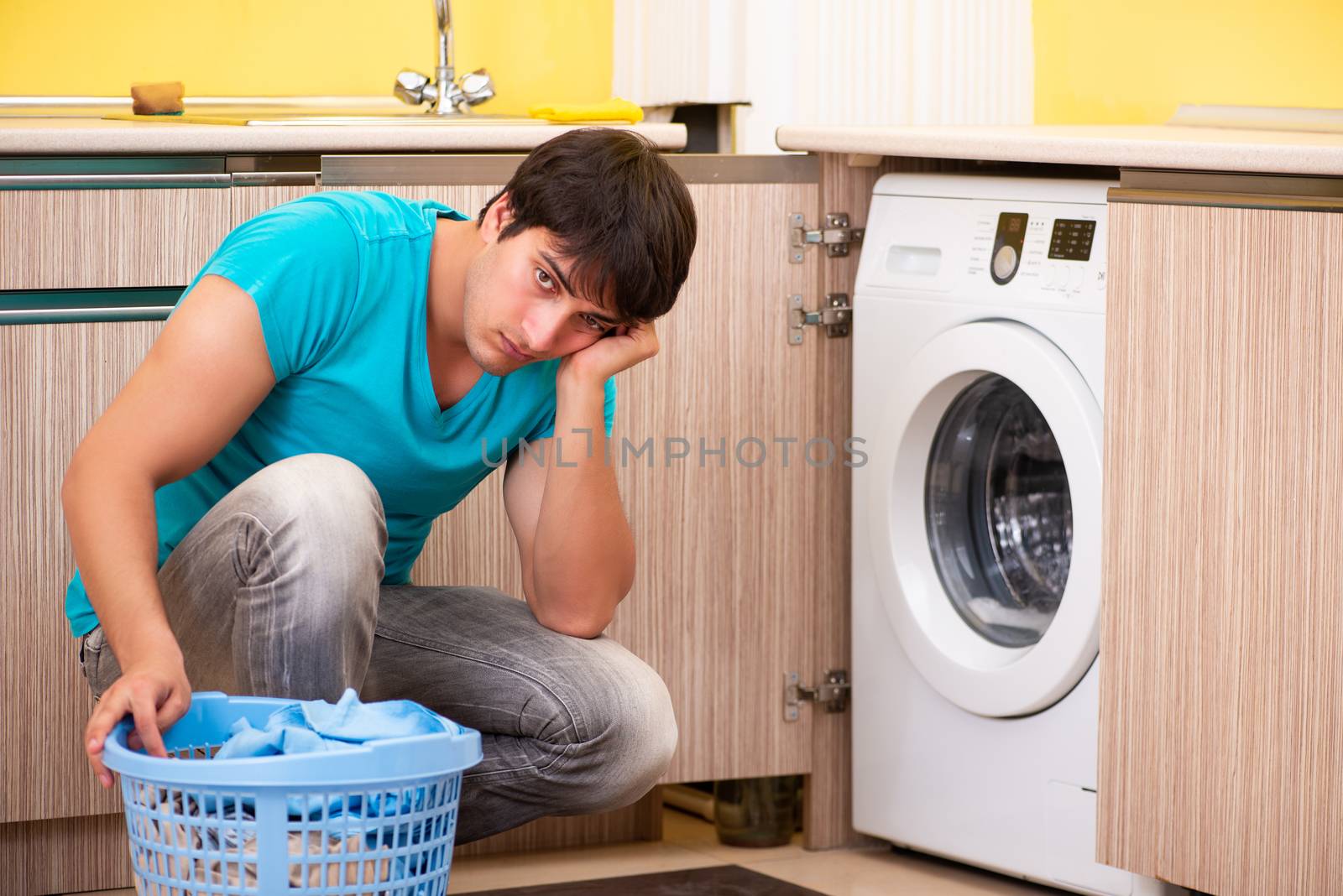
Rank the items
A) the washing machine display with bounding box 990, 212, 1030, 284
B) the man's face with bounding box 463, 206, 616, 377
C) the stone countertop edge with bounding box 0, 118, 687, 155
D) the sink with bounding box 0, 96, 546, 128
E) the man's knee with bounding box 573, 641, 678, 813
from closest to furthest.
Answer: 1. the man's face with bounding box 463, 206, 616, 377
2. the man's knee with bounding box 573, 641, 678, 813
3. the stone countertop edge with bounding box 0, 118, 687, 155
4. the washing machine display with bounding box 990, 212, 1030, 284
5. the sink with bounding box 0, 96, 546, 128

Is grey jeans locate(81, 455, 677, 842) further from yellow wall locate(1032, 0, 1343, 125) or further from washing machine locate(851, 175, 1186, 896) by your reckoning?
yellow wall locate(1032, 0, 1343, 125)

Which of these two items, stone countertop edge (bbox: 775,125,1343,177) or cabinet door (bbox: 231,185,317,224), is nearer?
stone countertop edge (bbox: 775,125,1343,177)

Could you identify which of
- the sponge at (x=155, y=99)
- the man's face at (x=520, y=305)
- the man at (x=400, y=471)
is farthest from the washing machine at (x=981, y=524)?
the sponge at (x=155, y=99)

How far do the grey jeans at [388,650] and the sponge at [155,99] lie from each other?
103cm

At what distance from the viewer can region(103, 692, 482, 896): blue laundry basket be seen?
1109mm

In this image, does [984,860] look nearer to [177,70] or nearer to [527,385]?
[527,385]

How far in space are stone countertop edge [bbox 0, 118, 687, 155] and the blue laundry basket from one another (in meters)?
0.95

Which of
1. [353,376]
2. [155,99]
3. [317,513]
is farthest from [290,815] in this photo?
[155,99]

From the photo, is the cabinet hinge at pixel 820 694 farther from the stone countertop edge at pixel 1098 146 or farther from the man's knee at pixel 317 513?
the man's knee at pixel 317 513

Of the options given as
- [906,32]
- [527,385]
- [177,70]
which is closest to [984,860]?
[527,385]

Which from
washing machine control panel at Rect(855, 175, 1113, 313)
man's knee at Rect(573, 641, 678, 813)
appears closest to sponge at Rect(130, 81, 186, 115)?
washing machine control panel at Rect(855, 175, 1113, 313)

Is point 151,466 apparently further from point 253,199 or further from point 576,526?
point 253,199

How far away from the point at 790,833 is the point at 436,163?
3.37 feet

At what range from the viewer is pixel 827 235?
2.23m
